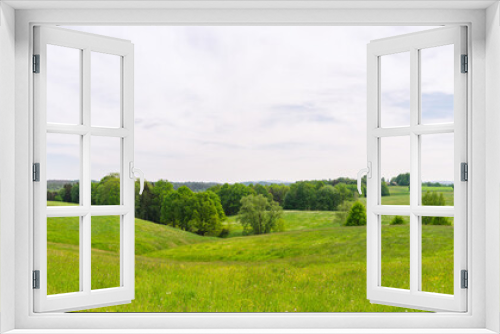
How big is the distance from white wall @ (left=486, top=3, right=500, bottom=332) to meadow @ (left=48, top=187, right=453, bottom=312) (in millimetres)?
4768

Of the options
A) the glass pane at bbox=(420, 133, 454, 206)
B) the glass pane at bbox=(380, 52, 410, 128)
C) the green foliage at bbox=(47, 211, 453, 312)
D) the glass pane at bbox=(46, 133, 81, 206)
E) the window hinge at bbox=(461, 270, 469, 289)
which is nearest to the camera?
the window hinge at bbox=(461, 270, 469, 289)

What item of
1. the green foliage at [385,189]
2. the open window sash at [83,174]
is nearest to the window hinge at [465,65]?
the open window sash at [83,174]

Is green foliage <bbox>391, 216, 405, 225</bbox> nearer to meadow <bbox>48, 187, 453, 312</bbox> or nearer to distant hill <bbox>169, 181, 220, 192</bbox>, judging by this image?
meadow <bbox>48, 187, 453, 312</bbox>

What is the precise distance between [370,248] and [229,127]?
6.96 metres

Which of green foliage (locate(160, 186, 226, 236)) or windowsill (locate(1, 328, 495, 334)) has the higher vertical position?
windowsill (locate(1, 328, 495, 334))

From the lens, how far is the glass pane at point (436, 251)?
725 cm

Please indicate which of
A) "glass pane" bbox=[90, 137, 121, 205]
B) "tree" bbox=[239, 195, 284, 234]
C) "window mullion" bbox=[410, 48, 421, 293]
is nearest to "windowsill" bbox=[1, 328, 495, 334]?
"window mullion" bbox=[410, 48, 421, 293]

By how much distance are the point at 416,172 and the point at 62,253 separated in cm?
702

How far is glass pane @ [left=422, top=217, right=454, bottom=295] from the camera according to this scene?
7246mm

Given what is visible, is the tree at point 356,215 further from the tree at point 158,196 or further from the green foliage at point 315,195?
the tree at point 158,196

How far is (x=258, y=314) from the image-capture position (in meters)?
1.88

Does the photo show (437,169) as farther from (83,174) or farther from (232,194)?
(83,174)

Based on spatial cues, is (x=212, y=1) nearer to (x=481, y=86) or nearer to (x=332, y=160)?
(x=481, y=86)

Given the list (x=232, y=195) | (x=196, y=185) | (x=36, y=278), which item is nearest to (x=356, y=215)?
(x=232, y=195)
